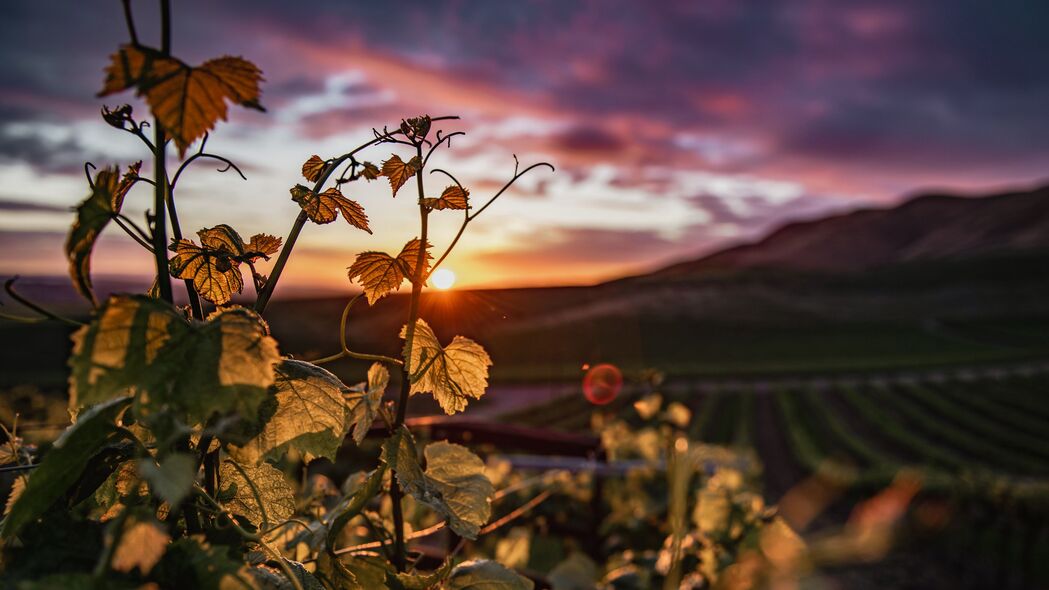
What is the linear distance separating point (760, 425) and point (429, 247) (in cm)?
4671

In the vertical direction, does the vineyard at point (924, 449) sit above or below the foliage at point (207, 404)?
below

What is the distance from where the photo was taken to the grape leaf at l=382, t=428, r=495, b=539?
0.83m

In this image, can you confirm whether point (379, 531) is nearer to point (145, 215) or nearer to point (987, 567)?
point (145, 215)

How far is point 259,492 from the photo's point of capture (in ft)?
2.93

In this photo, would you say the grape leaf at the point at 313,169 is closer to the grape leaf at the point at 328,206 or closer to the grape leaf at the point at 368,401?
the grape leaf at the point at 328,206

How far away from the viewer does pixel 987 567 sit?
19984 mm

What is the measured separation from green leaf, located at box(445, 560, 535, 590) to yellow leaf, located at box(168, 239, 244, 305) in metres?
0.51

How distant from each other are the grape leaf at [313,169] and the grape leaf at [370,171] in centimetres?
10

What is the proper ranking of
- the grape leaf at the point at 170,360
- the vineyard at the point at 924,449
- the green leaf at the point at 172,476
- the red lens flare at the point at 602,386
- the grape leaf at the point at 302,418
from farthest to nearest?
Answer: the vineyard at the point at 924,449 → the red lens flare at the point at 602,386 → the grape leaf at the point at 302,418 → the grape leaf at the point at 170,360 → the green leaf at the point at 172,476

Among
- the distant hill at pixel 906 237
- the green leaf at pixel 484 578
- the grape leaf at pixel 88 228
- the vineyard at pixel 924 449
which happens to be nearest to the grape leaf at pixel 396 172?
the grape leaf at pixel 88 228

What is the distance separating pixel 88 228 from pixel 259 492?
437mm

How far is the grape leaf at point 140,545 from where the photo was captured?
0.52 metres

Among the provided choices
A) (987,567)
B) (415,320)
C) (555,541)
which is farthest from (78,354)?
(987,567)

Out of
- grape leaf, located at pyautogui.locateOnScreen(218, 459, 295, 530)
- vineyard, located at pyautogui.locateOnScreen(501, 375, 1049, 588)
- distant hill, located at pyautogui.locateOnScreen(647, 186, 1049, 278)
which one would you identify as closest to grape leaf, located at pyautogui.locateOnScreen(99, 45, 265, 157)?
grape leaf, located at pyautogui.locateOnScreen(218, 459, 295, 530)
